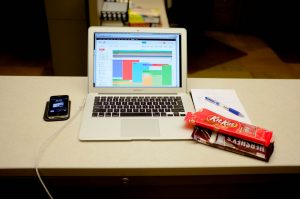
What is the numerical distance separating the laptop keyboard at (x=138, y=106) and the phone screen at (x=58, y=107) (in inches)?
4.1

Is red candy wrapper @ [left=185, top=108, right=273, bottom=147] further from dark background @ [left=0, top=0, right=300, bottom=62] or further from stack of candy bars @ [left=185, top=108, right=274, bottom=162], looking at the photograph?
dark background @ [left=0, top=0, right=300, bottom=62]

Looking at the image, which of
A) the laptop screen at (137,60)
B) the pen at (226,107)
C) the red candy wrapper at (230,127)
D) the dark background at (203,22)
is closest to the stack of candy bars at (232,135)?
the red candy wrapper at (230,127)

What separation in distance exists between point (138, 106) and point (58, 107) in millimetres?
292

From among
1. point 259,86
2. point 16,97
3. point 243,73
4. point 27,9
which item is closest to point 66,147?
point 16,97

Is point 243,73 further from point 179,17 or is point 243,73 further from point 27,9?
point 27,9

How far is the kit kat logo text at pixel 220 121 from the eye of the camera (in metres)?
0.96

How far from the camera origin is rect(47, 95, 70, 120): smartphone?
40.6 inches

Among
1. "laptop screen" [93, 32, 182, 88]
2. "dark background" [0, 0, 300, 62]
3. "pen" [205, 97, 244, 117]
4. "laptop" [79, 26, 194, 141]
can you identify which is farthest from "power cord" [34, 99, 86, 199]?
"dark background" [0, 0, 300, 62]

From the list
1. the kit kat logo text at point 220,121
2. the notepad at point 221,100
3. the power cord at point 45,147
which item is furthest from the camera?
the notepad at point 221,100

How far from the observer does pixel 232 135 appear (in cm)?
93

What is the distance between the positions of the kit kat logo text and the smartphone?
50 cm

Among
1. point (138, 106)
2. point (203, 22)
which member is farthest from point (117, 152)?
point (203, 22)

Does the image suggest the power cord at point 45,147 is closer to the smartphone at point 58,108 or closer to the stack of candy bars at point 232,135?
the smartphone at point 58,108

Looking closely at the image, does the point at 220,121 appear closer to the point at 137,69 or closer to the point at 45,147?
the point at 137,69
